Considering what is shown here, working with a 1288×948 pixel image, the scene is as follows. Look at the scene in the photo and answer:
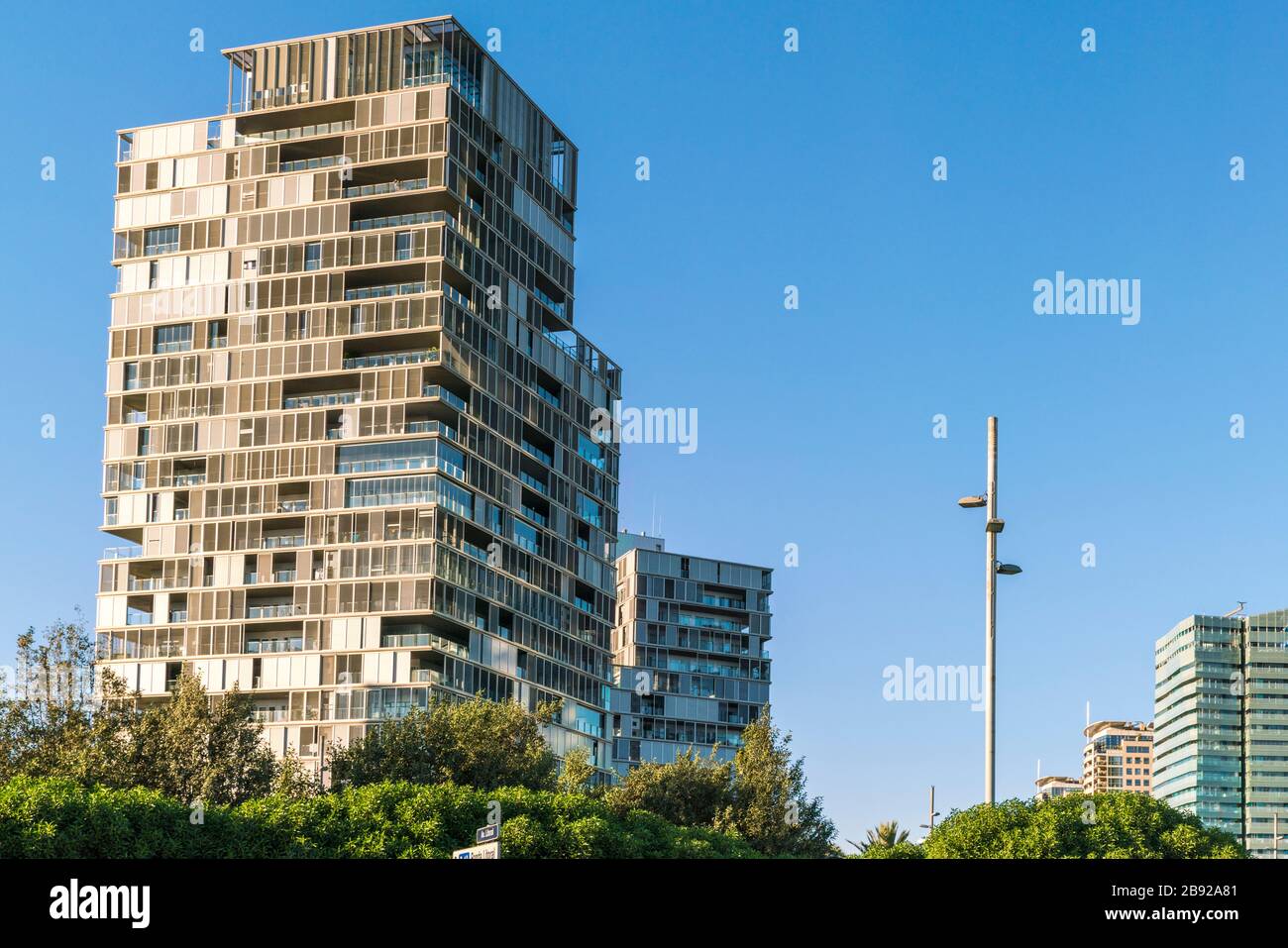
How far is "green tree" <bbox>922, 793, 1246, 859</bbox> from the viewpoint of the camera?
40938 millimetres

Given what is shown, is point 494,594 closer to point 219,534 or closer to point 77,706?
point 219,534

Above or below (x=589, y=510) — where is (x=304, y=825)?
below

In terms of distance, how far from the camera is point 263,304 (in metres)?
119

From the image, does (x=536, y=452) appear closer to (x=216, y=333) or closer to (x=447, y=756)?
(x=216, y=333)

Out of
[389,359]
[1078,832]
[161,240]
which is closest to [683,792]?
[389,359]

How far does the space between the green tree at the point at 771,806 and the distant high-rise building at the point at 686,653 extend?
89.1 m

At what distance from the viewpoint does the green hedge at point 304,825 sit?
44438mm

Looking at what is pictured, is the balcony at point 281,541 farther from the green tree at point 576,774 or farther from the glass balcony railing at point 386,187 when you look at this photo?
the green tree at point 576,774

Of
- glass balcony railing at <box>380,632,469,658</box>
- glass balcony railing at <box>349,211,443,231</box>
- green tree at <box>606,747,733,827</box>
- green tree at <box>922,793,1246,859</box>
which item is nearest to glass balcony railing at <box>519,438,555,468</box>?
glass balcony railing at <box>349,211,443,231</box>

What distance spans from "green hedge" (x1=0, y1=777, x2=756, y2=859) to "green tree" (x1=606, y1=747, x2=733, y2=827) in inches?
964

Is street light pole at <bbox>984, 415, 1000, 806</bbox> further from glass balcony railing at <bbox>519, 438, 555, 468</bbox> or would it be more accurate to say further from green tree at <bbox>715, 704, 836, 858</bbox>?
glass balcony railing at <bbox>519, 438, 555, 468</bbox>

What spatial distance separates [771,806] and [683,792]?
16.5 ft

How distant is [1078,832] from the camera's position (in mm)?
43125
